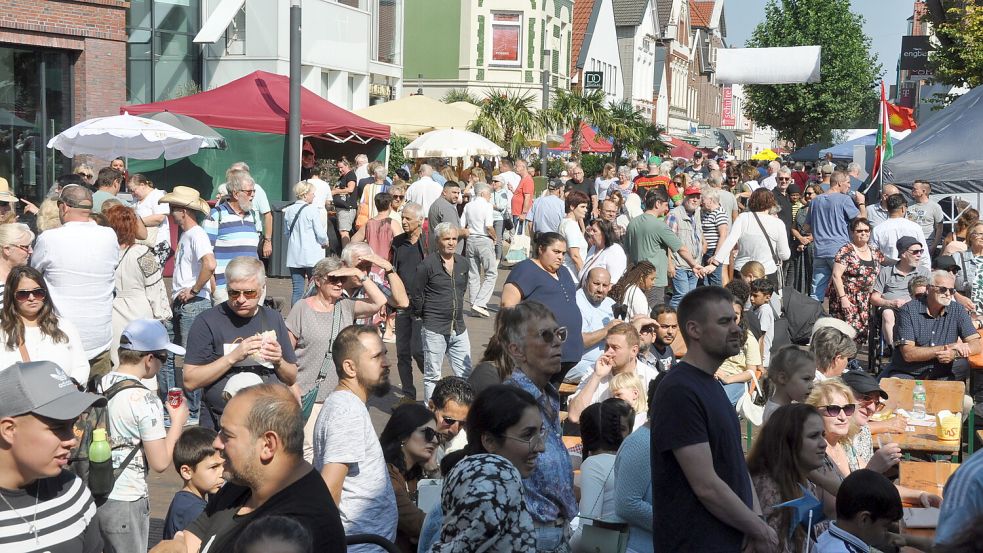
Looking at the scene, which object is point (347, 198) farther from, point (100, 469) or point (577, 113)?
point (577, 113)

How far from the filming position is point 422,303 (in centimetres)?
913

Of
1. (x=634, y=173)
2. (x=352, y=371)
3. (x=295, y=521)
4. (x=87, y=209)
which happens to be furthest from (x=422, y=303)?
(x=634, y=173)

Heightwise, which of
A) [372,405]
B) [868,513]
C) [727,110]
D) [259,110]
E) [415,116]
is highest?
[727,110]

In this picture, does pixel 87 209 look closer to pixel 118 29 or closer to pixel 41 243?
pixel 41 243

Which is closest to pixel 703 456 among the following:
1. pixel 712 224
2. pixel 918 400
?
pixel 918 400

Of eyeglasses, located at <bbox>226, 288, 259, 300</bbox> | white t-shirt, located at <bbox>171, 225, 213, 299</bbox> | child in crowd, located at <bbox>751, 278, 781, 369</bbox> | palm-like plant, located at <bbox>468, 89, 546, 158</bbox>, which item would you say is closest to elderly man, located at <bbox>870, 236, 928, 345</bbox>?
child in crowd, located at <bbox>751, 278, 781, 369</bbox>

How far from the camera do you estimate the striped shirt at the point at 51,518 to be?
3.19 metres

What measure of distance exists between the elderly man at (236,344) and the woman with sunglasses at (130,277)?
2568 millimetres

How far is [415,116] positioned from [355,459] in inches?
782

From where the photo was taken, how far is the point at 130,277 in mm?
8438

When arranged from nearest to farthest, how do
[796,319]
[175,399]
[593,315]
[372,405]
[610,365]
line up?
[175,399]
[610,365]
[593,315]
[372,405]
[796,319]

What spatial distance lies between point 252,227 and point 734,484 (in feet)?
21.5

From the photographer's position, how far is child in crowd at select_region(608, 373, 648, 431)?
6730mm

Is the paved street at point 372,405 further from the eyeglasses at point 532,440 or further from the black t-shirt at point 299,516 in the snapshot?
the eyeglasses at point 532,440
